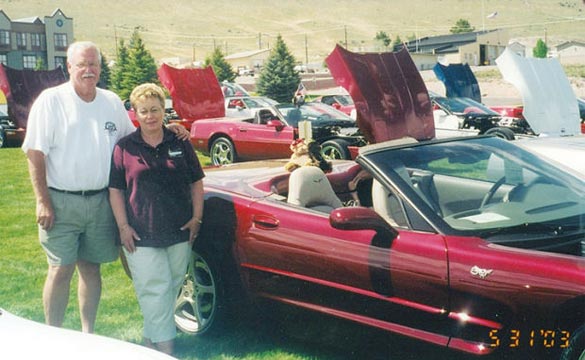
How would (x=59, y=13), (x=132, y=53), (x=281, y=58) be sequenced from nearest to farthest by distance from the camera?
(x=281, y=58) < (x=132, y=53) < (x=59, y=13)

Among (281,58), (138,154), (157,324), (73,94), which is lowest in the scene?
(157,324)

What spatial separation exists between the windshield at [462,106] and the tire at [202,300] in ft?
36.4

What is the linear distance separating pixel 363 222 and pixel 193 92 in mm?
10936

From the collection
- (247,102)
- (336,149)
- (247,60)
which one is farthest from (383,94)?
(247,60)

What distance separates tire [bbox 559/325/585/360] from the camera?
2865 millimetres

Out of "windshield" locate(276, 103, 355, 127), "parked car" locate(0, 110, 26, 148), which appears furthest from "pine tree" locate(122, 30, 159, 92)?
"windshield" locate(276, 103, 355, 127)

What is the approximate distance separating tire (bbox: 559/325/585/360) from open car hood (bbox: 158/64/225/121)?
442 inches

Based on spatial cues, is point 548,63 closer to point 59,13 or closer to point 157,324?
point 157,324

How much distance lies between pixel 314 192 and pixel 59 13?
296ft

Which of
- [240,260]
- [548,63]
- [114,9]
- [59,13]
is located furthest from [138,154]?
[114,9]

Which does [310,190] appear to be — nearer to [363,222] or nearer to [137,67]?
[363,222]

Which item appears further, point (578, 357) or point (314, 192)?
point (314, 192)

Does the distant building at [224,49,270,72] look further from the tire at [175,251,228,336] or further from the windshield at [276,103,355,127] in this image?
the tire at [175,251,228,336]

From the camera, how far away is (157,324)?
13.2ft
